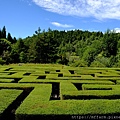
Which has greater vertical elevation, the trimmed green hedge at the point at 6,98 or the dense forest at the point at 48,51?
the dense forest at the point at 48,51

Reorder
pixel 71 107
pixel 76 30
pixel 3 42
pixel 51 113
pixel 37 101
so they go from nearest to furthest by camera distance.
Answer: pixel 51 113 → pixel 71 107 → pixel 37 101 → pixel 3 42 → pixel 76 30

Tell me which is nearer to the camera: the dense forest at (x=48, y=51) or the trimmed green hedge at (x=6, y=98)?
the trimmed green hedge at (x=6, y=98)

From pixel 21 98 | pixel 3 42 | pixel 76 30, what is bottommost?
pixel 21 98

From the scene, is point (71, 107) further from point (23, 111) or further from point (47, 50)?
point (47, 50)

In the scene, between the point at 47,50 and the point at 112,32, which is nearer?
the point at 47,50

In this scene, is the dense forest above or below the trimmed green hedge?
above

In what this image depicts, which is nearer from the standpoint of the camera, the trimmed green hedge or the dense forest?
the trimmed green hedge

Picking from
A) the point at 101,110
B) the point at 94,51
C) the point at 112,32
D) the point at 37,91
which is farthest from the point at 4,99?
the point at 112,32

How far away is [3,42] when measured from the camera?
51.1m

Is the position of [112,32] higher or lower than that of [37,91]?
higher

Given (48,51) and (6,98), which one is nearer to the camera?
(6,98)

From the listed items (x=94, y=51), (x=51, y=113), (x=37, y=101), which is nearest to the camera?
(x=51, y=113)

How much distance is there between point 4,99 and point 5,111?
1.20 meters

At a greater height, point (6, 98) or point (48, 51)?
point (48, 51)
